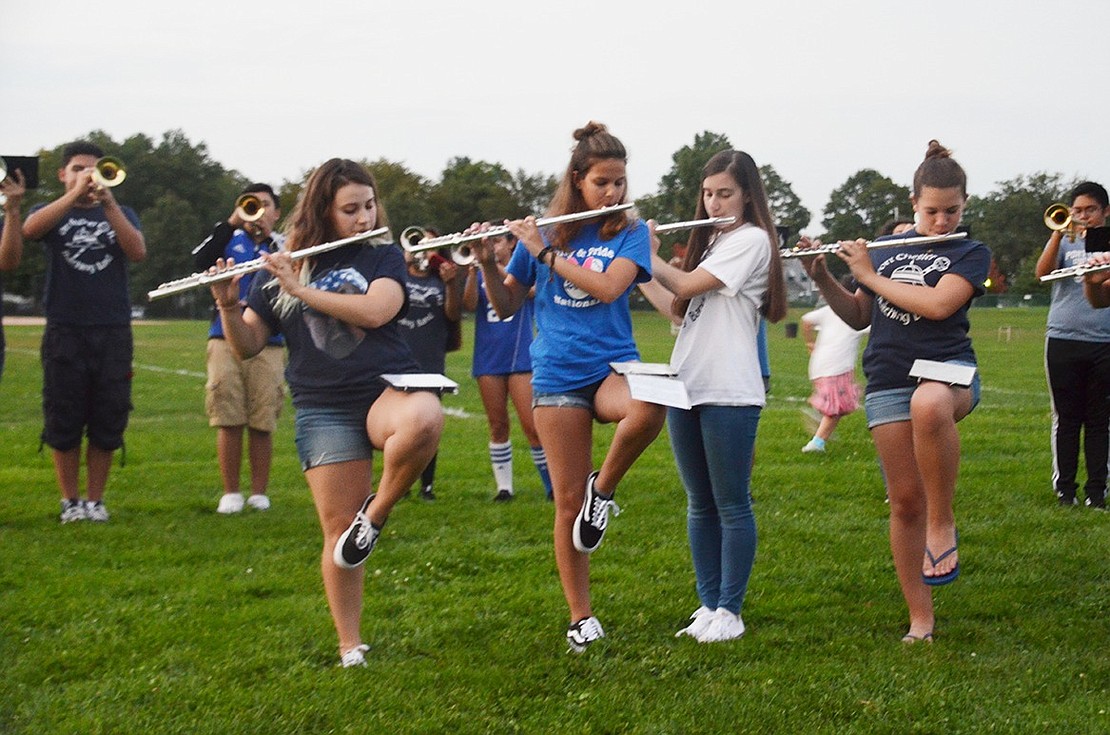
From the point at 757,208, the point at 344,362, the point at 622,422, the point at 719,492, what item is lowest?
the point at 719,492

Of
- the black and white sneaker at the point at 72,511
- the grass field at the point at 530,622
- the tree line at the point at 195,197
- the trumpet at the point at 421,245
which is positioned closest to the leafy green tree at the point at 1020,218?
the grass field at the point at 530,622

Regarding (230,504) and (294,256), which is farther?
(230,504)

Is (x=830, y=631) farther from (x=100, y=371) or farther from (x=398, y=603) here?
(x=100, y=371)

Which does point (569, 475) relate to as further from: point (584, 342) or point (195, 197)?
point (195, 197)

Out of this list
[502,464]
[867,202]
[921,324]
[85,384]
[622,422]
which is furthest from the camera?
[867,202]

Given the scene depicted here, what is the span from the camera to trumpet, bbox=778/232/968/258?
194 inches

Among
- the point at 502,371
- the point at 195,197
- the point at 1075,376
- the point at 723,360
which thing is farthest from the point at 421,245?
the point at 195,197

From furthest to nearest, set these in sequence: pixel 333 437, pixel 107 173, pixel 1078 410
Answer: pixel 1078 410
pixel 107 173
pixel 333 437

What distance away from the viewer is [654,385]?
468 cm

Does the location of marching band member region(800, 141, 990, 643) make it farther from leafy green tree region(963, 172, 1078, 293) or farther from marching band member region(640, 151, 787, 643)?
leafy green tree region(963, 172, 1078, 293)

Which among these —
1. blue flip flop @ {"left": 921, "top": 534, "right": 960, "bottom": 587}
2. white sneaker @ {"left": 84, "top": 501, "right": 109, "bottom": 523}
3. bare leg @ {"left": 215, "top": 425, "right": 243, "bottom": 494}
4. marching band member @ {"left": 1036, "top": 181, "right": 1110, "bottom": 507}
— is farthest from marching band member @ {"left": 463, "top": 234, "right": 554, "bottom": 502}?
blue flip flop @ {"left": 921, "top": 534, "right": 960, "bottom": 587}

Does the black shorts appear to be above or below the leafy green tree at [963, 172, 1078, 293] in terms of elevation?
below

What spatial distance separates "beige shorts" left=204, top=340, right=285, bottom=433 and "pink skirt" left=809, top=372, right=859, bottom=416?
4944mm

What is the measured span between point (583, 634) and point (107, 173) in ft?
14.1
